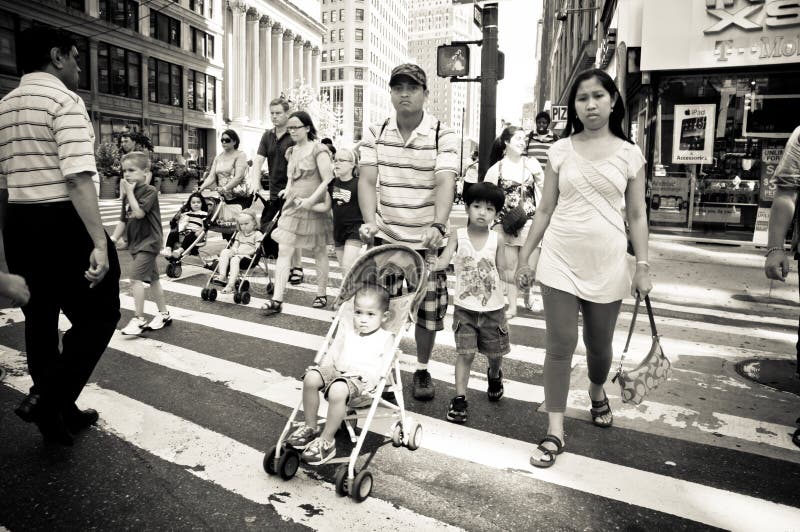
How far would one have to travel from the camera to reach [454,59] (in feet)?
32.2

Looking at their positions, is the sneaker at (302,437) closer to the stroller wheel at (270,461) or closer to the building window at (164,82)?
the stroller wheel at (270,461)

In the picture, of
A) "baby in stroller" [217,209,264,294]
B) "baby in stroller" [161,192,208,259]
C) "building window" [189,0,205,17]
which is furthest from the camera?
"building window" [189,0,205,17]

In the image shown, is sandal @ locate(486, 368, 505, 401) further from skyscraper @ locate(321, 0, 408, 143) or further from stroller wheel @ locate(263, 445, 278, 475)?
skyscraper @ locate(321, 0, 408, 143)

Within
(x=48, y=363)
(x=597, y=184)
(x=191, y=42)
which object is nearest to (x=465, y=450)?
(x=597, y=184)

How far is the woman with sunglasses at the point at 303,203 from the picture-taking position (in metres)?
7.13

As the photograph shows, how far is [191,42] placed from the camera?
55.8m

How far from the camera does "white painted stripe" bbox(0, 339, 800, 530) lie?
3045 millimetres

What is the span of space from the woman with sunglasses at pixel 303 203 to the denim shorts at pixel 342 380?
390 cm

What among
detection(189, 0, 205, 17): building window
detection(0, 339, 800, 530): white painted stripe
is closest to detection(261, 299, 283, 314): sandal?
detection(0, 339, 800, 530): white painted stripe

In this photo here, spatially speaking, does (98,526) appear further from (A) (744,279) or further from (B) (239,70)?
(B) (239,70)

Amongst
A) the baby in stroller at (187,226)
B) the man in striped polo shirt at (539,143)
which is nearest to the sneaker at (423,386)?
the man in striped polo shirt at (539,143)

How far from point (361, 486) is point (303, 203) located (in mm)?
4568

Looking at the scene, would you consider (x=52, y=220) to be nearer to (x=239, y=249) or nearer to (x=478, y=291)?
(x=478, y=291)

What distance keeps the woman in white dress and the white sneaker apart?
413 cm
